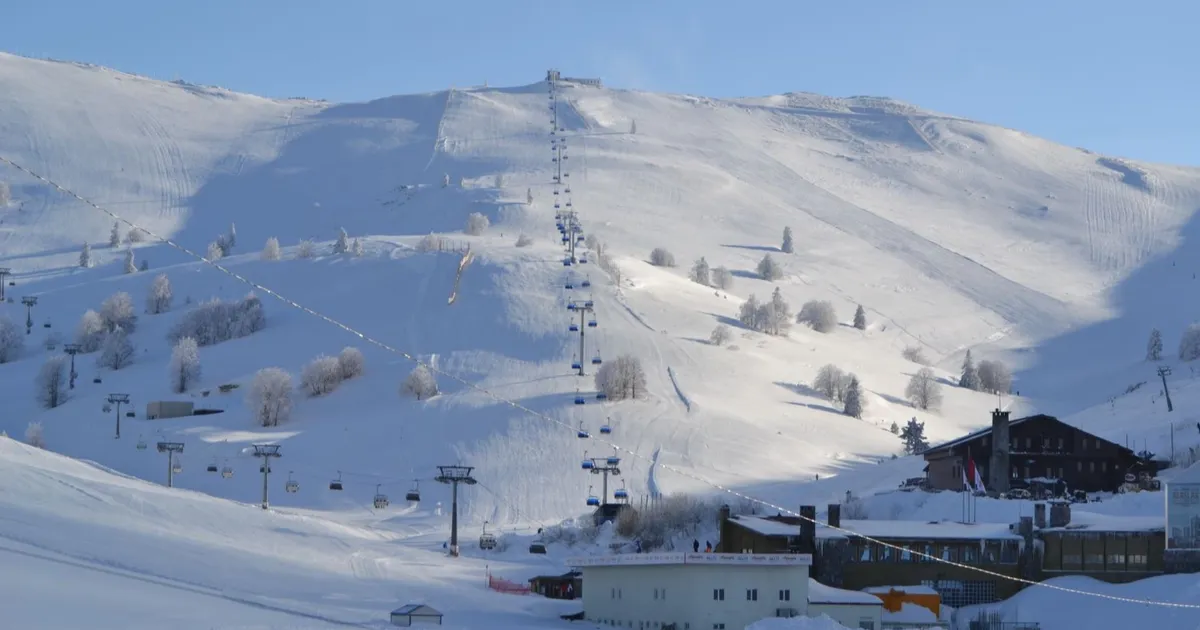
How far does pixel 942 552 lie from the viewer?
4569 cm

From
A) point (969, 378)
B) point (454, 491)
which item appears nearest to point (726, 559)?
point (454, 491)

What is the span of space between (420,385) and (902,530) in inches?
1565

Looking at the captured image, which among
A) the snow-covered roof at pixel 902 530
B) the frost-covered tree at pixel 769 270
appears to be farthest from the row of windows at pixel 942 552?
the frost-covered tree at pixel 769 270

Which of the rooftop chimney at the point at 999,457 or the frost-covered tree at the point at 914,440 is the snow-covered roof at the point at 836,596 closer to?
the rooftop chimney at the point at 999,457

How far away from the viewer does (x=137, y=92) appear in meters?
192

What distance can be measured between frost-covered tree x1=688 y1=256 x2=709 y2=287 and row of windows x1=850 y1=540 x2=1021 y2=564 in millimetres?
75491

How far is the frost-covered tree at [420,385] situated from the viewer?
81.7 meters

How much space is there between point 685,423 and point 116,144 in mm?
110429

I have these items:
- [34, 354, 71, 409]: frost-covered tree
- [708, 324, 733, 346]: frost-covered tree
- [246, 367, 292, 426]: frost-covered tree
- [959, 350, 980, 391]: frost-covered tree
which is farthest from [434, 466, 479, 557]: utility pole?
[959, 350, 980, 391]: frost-covered tree

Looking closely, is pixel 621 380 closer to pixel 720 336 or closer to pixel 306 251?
pixel 720 336

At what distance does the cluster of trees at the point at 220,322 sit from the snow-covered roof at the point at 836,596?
2423 inches

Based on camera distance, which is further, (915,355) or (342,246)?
(342,246)

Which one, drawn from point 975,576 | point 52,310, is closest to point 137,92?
point 52,310

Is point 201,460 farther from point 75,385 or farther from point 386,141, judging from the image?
point 386,141
